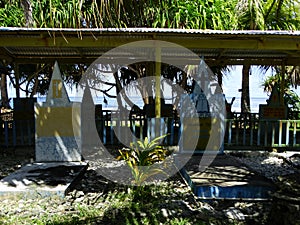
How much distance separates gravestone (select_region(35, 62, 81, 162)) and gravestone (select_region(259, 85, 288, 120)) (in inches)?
229

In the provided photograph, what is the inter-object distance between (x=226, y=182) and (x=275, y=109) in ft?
17.3

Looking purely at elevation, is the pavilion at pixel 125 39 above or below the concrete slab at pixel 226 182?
above

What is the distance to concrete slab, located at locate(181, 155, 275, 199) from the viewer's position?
4.48 metres

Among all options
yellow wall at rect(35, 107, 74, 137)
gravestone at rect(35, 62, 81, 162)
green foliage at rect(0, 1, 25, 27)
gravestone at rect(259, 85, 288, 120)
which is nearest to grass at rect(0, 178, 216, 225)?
gravestone at rect(35, 62, 81, 162)

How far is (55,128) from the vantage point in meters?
6.55

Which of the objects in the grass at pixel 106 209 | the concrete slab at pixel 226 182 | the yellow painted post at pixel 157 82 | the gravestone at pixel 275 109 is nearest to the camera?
the grass at pixel 106 209

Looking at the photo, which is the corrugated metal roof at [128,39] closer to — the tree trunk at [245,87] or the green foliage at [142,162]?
the green foliage at [142,162]

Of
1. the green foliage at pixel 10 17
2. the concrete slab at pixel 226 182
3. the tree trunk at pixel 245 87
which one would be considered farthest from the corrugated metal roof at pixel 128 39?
the tree trunk at pixel 245 87

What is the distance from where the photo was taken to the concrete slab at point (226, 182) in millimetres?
4480

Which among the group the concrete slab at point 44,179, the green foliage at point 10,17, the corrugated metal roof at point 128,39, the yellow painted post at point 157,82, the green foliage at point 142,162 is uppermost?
the green foliage at point 10,17

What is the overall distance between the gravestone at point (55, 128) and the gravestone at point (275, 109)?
581 cm

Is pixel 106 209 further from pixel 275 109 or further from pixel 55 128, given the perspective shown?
pixel 275 109

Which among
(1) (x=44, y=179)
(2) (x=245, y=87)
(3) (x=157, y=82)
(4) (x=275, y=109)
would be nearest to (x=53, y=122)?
(1) (x=44, y=179)

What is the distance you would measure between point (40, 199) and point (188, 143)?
368 centimetres
